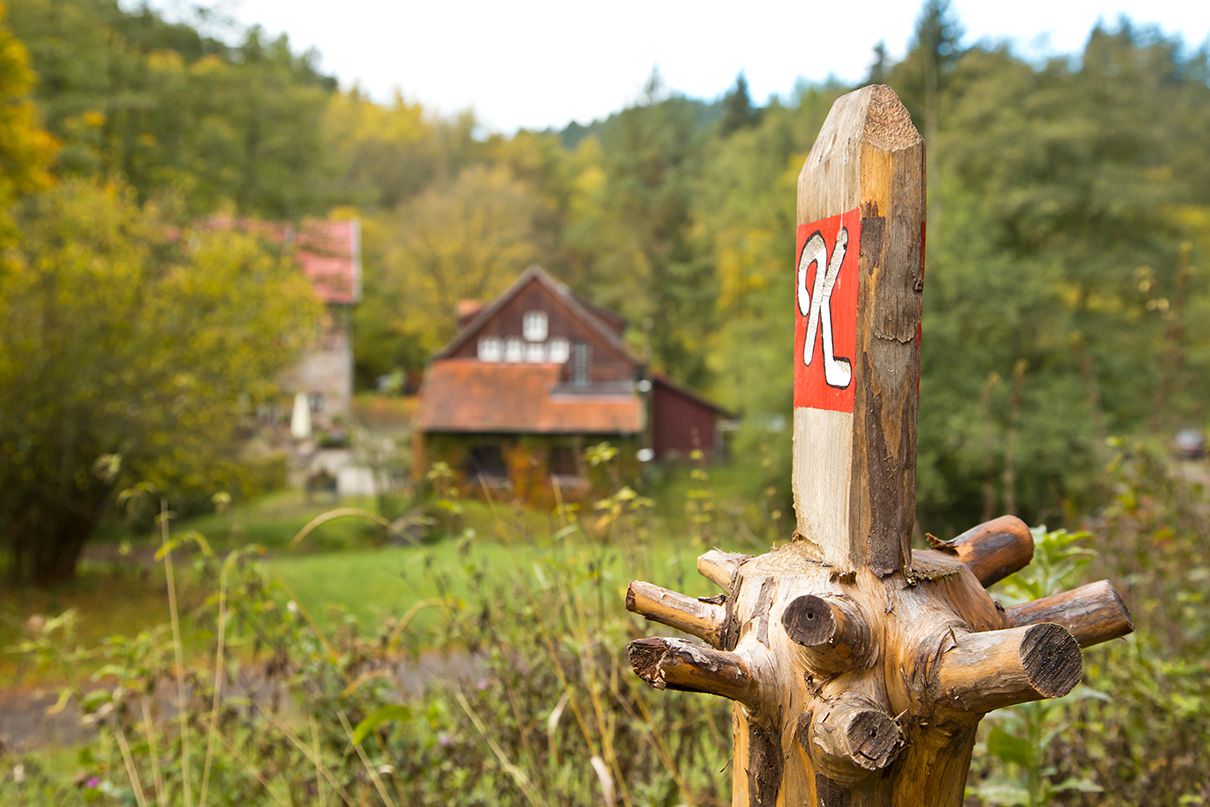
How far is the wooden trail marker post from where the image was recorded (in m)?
1.24

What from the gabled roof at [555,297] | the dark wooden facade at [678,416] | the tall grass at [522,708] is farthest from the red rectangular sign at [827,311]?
the dark wooden facade at [678,416]

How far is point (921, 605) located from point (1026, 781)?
4.34 ft

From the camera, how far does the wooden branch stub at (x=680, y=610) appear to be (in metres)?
1.50

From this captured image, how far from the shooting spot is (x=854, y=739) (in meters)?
1.20

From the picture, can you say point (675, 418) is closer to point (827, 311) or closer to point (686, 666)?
point (827, 311)

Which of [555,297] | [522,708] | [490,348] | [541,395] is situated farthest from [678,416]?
[522,708]

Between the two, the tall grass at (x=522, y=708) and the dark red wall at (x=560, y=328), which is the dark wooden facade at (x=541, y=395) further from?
the tall grass at (x=522, y=708)

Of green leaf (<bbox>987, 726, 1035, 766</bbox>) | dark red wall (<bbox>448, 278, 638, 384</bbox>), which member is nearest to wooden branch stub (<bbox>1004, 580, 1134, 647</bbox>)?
green leaf (<bbox>987, 726, 1035, 766</bbox>)

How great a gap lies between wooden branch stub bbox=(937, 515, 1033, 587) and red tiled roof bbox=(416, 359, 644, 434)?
20634 millimetres

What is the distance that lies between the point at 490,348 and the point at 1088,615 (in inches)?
1027

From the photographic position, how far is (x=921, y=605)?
1.33 m

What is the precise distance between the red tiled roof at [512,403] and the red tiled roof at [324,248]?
5061 mm

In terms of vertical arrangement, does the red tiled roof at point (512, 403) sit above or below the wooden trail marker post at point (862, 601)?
below

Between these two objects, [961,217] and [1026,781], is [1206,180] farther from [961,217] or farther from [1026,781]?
[1026,781]
